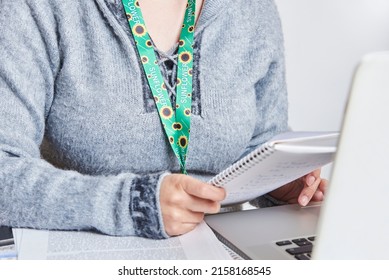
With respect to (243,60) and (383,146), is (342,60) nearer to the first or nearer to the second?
(243,60)

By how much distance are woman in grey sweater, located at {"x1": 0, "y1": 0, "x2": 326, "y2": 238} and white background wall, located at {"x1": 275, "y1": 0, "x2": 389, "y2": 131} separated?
2.62 ft

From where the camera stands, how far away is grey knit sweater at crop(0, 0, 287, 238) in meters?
0.71

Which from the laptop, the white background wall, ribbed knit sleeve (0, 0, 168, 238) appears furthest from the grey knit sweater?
the white background wall

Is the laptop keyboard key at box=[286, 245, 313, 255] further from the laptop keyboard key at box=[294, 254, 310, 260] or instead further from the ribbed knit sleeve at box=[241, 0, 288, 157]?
the ribbed knit sleeve at box=[241, 0, 288, 157]

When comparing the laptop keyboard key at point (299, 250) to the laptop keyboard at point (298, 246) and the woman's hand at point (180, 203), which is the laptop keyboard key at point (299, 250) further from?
the woman's hand at point (180, 203)

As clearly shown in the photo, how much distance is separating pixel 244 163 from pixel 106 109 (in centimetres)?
37

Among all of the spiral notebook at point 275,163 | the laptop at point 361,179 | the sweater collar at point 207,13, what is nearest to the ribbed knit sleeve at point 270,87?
the sweater collar at point 207,13

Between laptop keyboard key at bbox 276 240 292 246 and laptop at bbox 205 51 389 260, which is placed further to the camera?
laptop keyboard key at bbox 276 240 292 246

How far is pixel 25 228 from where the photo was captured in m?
0.71

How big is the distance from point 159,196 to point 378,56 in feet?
1.28

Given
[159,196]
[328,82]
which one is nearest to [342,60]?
[328,82]

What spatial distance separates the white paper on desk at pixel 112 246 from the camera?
630 mm

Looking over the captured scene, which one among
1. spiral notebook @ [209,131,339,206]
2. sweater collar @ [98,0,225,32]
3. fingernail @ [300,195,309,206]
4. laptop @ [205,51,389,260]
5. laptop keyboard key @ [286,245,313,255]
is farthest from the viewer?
sweater collar @ [98,0,225,32]

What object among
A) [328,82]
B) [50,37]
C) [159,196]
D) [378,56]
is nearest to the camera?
[378,56]
